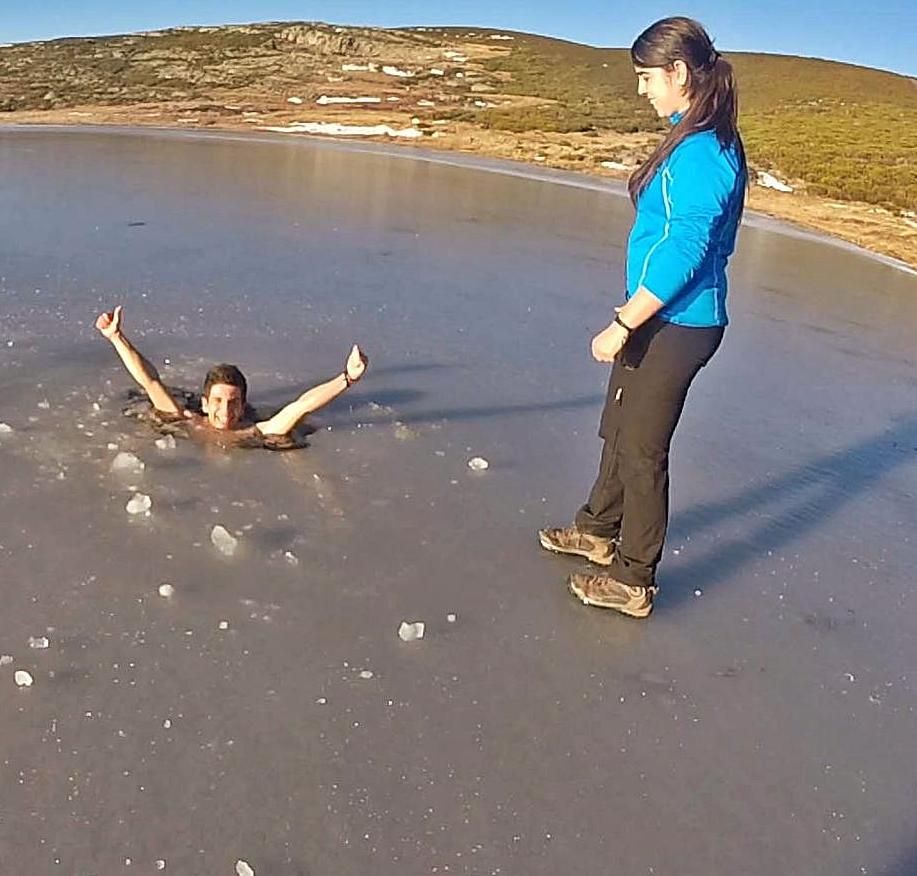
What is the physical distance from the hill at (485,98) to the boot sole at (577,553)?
30.1ft

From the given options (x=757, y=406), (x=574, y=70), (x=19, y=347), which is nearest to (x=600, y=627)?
(x=757, y=406)

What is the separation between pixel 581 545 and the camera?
11.1 feet

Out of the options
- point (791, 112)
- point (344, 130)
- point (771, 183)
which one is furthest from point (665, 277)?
point (791, 112)

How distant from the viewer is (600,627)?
9.75 feet

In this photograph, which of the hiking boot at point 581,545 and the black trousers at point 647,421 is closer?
the black trousers at point 647,421

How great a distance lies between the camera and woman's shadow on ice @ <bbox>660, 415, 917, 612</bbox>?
3.43 meters

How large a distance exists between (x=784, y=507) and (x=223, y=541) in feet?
7.10

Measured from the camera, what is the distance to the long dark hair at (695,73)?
2.52m

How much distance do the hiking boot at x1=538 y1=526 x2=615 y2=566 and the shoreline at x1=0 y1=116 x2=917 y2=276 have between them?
8178mm

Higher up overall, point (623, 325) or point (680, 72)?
point (680, 72)

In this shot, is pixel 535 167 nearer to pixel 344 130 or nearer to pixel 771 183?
pixel 771 183

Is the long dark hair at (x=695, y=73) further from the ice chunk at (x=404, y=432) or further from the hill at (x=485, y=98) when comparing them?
the hill at (x=485, y=98)

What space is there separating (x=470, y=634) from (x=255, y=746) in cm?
77

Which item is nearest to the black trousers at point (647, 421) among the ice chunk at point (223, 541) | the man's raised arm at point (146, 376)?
Answer: the ice chunk at point (223, 541)
